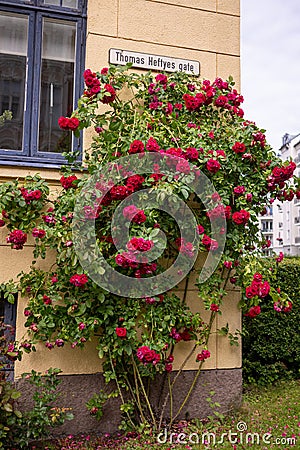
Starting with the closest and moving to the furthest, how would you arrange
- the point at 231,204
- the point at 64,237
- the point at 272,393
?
the point at 64,237 < the point at 231,204 < the point at 272,393

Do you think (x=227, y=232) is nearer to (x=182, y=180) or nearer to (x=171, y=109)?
(x=182, y=180)

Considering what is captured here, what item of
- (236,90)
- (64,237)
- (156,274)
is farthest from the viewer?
(236,90)

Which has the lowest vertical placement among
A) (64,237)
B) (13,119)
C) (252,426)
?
(252,426)

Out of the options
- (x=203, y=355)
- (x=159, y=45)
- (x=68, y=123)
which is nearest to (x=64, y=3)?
(x=159, y=45)

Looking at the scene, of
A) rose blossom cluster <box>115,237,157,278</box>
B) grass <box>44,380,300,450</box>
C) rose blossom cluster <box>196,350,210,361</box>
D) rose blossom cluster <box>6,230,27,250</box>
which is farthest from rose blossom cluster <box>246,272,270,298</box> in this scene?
rose blossom cluster <box>6,230,27,250</box>

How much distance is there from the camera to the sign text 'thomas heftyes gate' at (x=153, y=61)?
404 centimetres

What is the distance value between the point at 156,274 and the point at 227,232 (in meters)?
0.72

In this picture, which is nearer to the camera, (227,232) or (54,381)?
(54,381)

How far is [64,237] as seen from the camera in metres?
3.32

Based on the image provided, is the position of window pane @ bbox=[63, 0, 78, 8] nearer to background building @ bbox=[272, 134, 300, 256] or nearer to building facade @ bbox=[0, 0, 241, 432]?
building facade @ bbox=[0, 0, 241, 432]

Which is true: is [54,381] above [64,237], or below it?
below

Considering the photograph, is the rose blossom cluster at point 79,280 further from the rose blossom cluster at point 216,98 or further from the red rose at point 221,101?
the red rose at point 221,101

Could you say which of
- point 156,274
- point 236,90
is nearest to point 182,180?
point 156,274

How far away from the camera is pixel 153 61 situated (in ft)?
13.6
